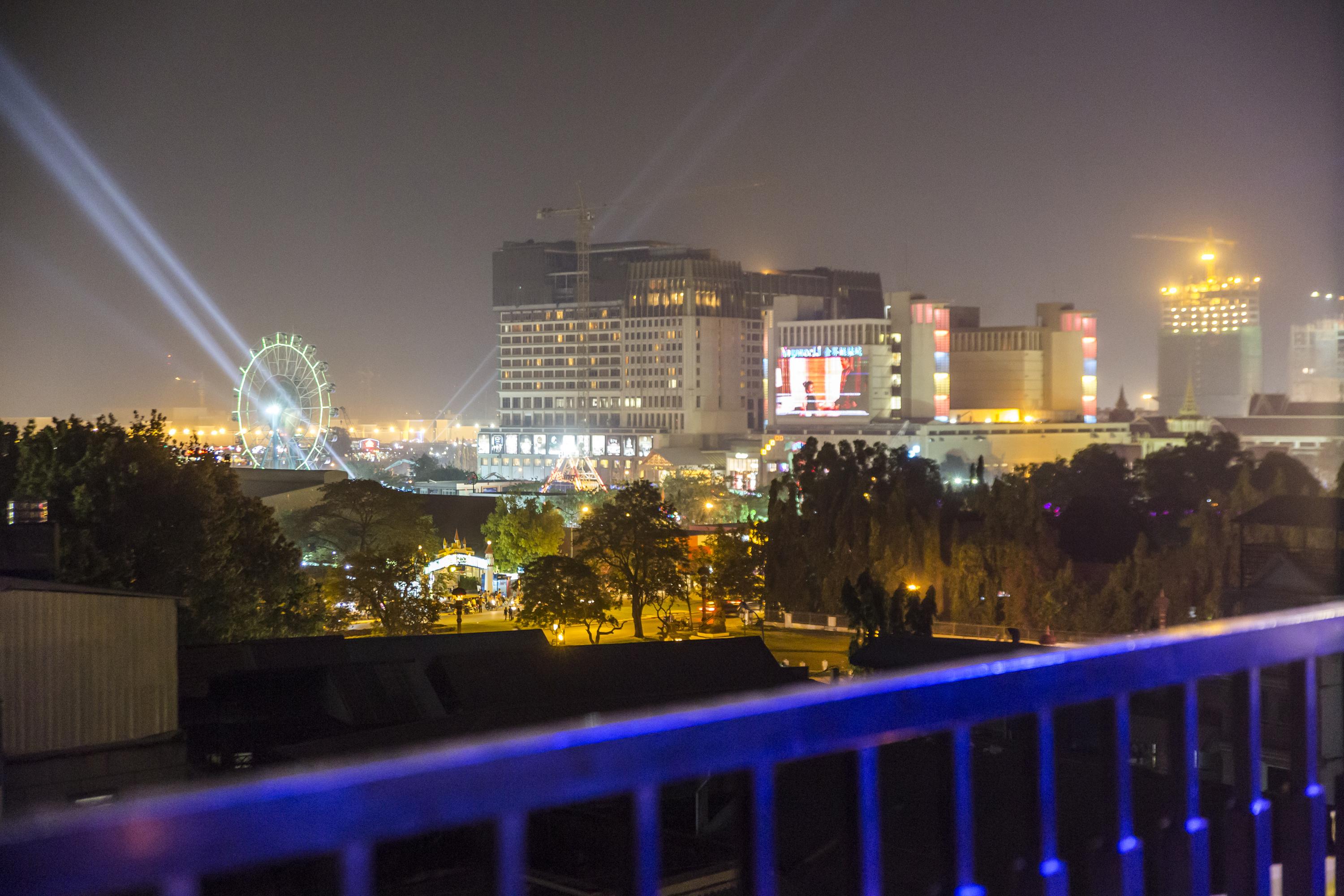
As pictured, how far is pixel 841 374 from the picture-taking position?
63.4 metres

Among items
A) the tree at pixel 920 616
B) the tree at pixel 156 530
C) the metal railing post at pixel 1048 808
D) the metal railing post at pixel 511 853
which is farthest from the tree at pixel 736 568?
the metal railing post at pixel 511 853

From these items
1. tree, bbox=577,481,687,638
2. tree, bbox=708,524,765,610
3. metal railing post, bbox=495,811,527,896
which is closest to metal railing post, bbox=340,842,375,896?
metal railing post, bbox=495,811,527,896

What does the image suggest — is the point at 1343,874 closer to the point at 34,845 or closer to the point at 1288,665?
the point at 1288,665

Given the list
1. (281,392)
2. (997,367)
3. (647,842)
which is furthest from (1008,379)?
(647,842)

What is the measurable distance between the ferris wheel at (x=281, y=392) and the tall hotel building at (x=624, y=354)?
4358 cm

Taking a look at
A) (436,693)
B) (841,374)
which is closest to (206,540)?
(436,693)

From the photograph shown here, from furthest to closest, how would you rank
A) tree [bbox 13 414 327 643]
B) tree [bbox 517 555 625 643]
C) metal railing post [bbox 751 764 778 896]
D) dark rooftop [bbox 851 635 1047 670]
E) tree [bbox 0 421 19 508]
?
tree [bbox 517 555 625 643], tree [bbox 0 421 19 508], tree [bbox 13 414 327 643], dark rooftop [bbox 851 635 1047 670], metal railing post [bbox 751 764 778 896]

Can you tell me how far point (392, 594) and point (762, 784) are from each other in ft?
62.7

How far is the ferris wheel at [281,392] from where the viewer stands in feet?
109

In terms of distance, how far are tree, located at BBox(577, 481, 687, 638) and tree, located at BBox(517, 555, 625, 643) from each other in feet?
6.42

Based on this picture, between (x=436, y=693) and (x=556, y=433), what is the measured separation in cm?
7647

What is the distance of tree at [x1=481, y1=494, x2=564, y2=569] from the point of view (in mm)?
27750

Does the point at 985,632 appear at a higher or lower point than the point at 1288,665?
lower

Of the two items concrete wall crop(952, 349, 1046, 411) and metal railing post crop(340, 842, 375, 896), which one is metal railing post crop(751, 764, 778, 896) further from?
concrete wall crop(952, 349, 1046, 411)
